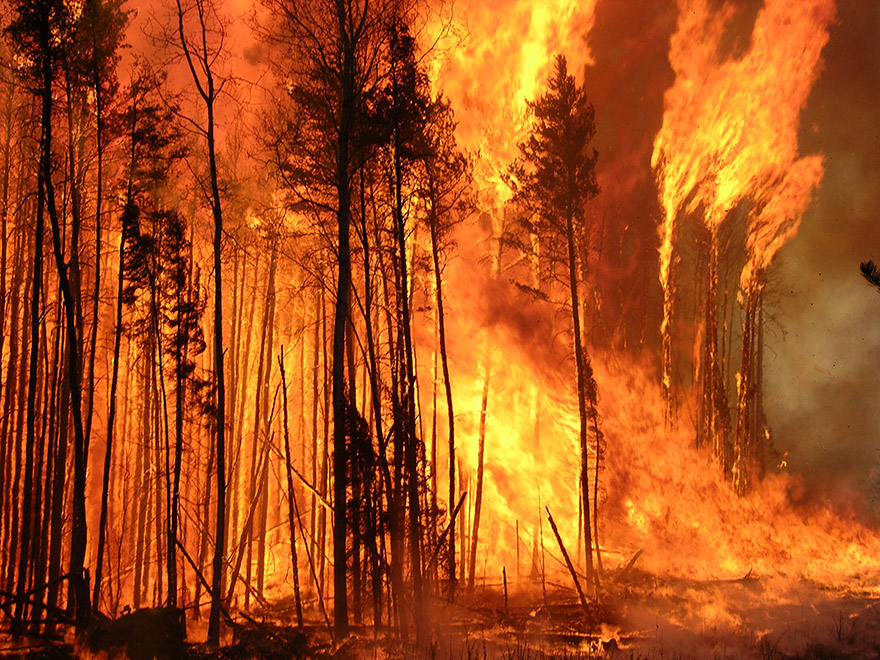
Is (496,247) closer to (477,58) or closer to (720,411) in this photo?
(477,58)

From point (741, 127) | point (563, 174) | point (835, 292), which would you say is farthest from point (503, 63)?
point (835, 292)

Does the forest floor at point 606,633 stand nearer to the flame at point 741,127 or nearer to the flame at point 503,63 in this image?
the flame at point 741,127

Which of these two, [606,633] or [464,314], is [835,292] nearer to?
[464,314]

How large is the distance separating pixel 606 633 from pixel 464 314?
11696 millimetres

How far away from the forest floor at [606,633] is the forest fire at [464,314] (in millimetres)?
99

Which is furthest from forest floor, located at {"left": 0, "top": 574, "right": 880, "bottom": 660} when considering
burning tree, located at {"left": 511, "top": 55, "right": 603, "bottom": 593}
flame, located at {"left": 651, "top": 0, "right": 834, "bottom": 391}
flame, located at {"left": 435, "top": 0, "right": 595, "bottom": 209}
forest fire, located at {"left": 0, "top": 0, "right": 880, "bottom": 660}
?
flame, located at {"left": 435, "top": 0, "right": 595, "bottom": 209}

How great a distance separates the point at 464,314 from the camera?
816 inches

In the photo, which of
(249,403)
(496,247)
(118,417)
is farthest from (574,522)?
(118,417)

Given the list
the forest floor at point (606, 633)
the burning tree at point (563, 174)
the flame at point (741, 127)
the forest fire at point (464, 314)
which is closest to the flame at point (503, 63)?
the forest fire at point (464, 314)

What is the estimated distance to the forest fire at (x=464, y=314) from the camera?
10867mm

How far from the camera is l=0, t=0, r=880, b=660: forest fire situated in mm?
10867

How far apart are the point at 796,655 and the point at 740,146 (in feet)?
45.5

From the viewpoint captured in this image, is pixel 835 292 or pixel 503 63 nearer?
pixel 835 292

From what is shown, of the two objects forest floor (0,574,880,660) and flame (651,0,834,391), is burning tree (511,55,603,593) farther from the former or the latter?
flame (651,0,834,391)
